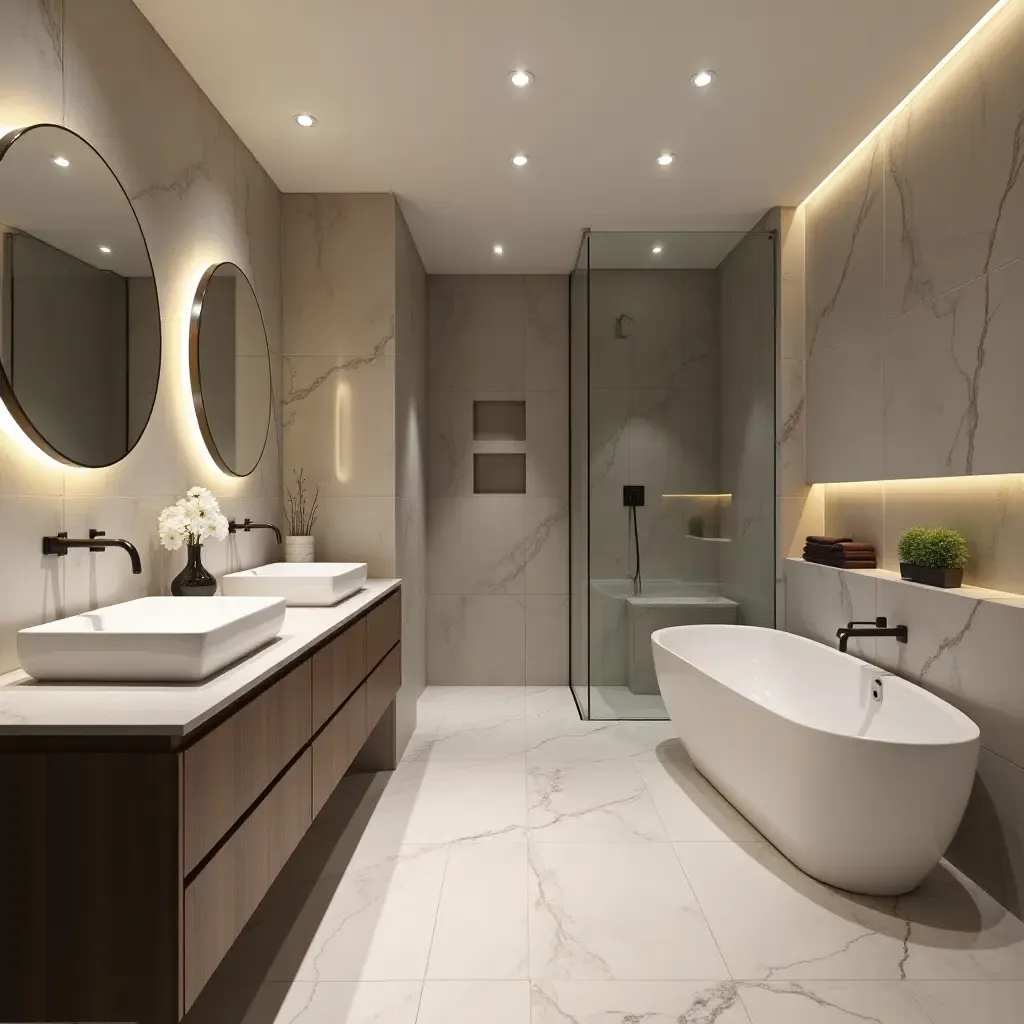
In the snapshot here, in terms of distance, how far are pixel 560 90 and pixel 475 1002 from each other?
2.98m

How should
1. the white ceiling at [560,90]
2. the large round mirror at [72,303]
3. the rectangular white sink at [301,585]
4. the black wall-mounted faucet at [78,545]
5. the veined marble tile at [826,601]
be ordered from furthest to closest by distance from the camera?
1. the veined marble tile at [826,601]
2. the rectangular white sink at [301,585]
3. the white ceiling at [560,90]
4. the black wall-mounted faucet at [78,545]
5. the large round mirror at [72,303]

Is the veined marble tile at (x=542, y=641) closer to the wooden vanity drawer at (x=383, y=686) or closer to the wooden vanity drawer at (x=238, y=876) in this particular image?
the wooden vanity drawer at (x=383, y=686)

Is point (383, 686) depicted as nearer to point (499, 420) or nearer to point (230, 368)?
point (230, 368)

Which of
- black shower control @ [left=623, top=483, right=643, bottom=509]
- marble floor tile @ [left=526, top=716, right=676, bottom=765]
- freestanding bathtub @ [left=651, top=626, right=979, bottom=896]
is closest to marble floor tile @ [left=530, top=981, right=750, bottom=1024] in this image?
freestanding bathtub @ [left=651, top=626, right=979, bottom=896]

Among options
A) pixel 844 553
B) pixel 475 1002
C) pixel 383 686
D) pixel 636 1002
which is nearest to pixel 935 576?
pixel 844 553

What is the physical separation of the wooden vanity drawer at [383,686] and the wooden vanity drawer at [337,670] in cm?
15

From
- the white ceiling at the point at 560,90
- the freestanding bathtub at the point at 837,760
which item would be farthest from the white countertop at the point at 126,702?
the white ceiling at the point at 560,90

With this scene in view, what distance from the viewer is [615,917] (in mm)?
2258

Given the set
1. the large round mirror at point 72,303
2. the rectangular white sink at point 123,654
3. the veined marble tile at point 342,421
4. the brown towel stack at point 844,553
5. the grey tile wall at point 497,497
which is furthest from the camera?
the grey tile wall at point 497,497

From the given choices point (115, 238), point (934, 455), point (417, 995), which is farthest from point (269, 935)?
point (934, 455)

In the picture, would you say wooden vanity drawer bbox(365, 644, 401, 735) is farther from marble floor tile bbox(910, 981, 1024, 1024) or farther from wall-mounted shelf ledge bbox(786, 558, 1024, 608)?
wall-mounted shelf ledge bbox(786, 558, 1024, 608)

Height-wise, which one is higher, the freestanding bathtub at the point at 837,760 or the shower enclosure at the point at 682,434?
the shower enclosure at the point at 682,434

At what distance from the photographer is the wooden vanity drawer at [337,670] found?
2.13 meters

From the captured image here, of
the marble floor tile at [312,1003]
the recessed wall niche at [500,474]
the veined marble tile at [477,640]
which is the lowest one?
the marble floor tile at [312,1003]
